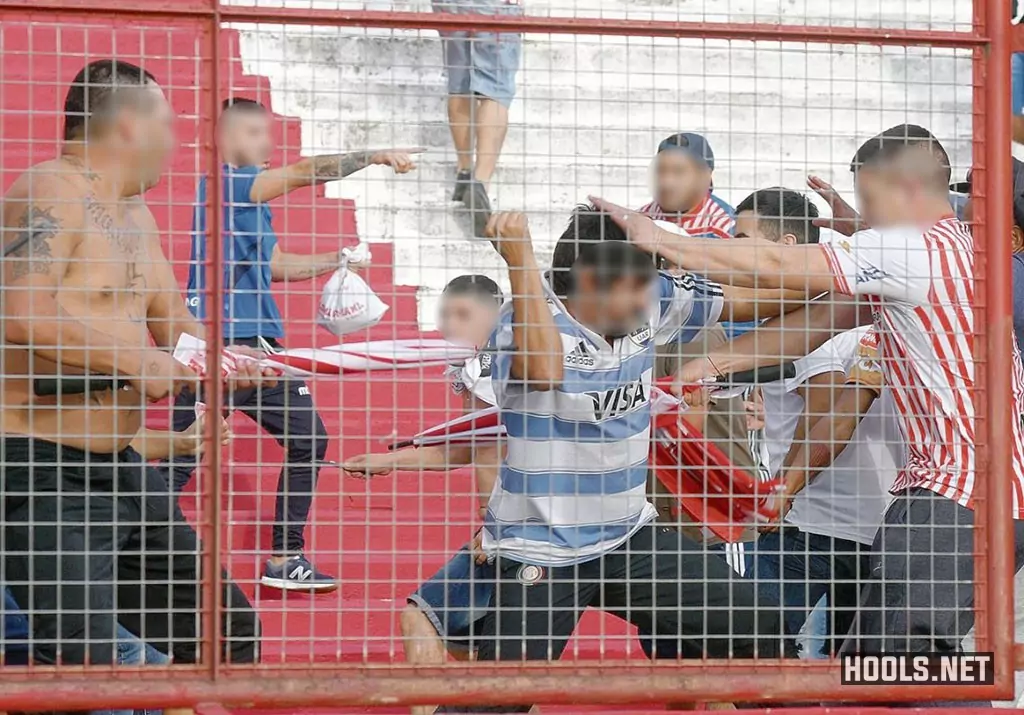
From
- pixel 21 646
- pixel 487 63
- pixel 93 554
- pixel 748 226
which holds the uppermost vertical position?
pixel 487 63

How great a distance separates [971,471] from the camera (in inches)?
136

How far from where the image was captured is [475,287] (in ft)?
14.0

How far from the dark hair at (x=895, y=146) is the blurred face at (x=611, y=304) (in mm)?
623

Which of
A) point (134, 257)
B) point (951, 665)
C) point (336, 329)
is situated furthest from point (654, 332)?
point (134, 257)

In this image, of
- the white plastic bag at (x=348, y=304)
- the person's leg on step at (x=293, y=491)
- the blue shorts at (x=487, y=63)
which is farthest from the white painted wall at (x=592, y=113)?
the white plastic bag at (x=348, y=304)

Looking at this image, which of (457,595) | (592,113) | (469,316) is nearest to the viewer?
(457,595)

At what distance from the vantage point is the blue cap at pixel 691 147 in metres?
4.02

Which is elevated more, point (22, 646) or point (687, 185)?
point (687, 185)

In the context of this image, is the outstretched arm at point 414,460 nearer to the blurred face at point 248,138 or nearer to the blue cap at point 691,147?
the blurred face at point 248,138

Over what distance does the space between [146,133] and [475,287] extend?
47.3 inches

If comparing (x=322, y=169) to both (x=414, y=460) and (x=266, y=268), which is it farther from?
(x=414, y=460)

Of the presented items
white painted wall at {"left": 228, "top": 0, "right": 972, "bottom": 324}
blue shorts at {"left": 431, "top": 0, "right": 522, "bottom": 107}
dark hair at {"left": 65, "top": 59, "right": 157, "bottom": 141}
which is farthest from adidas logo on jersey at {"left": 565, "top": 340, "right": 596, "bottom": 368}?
white painted wall at {"left": 228, "top": 0, "right": 972, "bottom": 324}

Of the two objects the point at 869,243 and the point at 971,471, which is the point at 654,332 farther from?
the point at 971,471

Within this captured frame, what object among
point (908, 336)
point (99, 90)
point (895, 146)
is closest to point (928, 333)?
point (908, 336)
